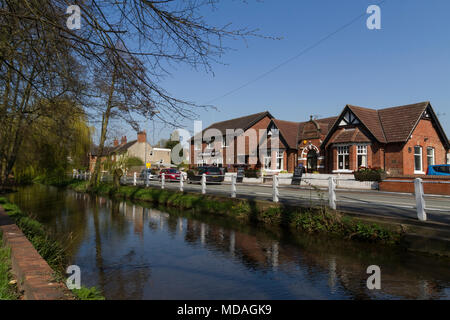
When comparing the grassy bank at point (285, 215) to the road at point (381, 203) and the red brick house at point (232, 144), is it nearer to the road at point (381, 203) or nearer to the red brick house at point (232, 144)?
the road at point (381, 203)

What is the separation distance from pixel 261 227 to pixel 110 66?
7022 mm

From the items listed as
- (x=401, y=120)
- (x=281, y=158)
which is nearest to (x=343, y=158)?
(x=401, y=120)

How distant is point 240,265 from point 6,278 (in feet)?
12.7

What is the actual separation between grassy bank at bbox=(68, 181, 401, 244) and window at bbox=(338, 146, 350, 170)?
51.4 ft

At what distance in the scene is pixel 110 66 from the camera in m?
4.86

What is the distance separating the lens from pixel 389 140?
979 inches

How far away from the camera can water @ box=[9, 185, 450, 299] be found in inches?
195

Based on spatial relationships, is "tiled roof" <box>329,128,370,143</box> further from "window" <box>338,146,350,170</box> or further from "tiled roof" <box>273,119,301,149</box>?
"tiled roof" <box>273,119,301,149</box>

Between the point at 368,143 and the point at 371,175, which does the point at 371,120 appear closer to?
the point at 368,143

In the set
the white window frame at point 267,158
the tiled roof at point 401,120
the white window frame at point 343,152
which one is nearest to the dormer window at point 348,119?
the white window frame at point 343,152

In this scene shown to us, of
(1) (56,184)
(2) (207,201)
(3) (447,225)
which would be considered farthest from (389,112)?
(1) (56,184)

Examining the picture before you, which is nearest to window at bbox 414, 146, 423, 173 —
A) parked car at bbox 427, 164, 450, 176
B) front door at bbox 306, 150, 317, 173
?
parked car at bbox 427, 164, 450, 176

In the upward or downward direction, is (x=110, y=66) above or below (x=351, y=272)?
above
